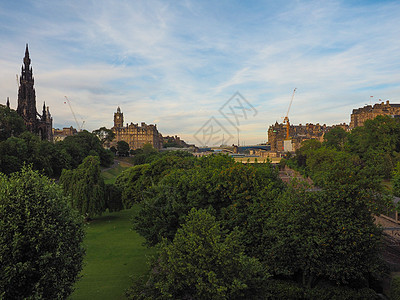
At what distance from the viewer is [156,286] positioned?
11.2 metres

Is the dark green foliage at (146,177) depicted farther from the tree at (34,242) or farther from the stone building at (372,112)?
the stone building at (372,112)

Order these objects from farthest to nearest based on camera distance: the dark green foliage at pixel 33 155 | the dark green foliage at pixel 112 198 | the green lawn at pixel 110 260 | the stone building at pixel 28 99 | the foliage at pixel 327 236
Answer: the stone building at pixel 28 99 < the dark green foliage at pixel 33 155 < the dark green foliage at pixel 112 198 < the green lawn at pixel 110 260 < the foliage at pixel 327 236

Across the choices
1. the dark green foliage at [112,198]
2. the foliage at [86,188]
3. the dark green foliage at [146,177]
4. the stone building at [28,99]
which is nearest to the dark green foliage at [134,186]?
the dark green foliage at [146,177]

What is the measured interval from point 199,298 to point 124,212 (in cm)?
3164

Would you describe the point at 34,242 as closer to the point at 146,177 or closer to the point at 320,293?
the point at 320,293

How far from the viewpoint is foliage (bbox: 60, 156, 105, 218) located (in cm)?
3219

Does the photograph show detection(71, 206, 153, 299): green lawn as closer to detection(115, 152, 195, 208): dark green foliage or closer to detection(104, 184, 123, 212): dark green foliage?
detection(104, 184, 123, 212): dark green foliage

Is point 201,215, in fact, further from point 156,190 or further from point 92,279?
point 92,279

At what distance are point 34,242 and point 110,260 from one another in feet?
42.9

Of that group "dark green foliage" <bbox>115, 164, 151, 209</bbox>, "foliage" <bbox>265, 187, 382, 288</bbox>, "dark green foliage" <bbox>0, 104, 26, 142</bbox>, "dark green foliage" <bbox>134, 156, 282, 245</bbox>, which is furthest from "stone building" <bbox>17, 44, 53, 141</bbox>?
"foliage" <bbox>265, 187, 382, 288</bbox>

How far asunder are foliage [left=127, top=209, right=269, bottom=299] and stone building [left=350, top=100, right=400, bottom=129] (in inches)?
6854

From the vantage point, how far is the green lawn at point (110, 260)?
17719 mm

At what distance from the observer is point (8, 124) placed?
81625mm

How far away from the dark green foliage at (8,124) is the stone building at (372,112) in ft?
525
